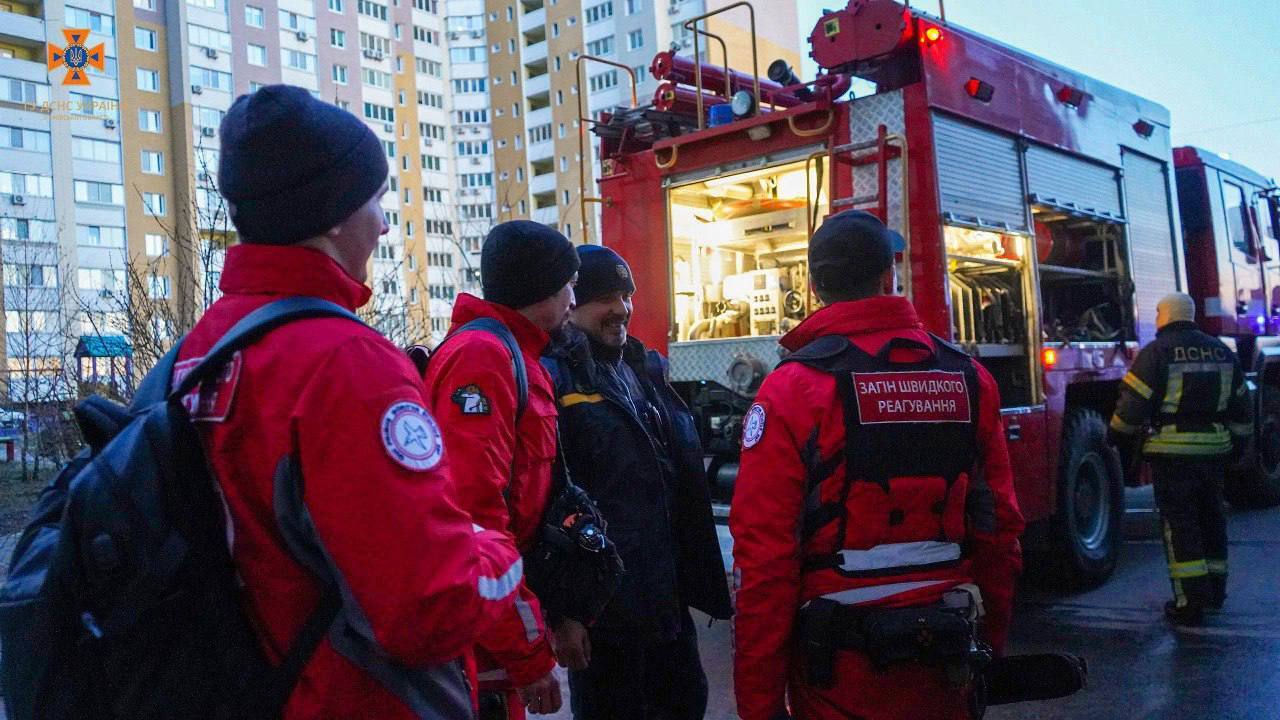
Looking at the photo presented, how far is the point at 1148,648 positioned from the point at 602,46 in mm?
61147

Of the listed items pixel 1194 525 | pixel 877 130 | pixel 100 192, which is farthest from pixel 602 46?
pixel 1194 525

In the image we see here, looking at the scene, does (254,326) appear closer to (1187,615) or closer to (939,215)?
(939,215)

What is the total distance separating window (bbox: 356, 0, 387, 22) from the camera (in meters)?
69.1

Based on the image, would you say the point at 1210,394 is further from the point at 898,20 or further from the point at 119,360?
the point at 119,360

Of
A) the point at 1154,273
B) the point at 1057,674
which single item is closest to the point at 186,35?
the point at 1154,273

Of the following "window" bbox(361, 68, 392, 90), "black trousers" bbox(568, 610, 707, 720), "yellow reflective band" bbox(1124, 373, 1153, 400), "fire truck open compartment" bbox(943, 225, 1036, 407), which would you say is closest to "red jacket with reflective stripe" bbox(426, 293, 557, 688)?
"black trousers" bbox(568, 610, 707, 720)

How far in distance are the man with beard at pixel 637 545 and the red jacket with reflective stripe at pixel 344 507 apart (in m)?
1.31

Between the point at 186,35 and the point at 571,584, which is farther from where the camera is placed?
the point at 186,35

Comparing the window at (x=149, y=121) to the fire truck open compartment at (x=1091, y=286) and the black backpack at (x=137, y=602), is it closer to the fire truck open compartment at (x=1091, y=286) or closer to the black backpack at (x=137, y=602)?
the fire truck open compartment at (x=1091, y=286)

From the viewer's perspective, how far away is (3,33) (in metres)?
47.1

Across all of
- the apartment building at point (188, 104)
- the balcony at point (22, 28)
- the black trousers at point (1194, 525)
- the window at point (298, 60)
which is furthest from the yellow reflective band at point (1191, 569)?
the window at point (298, 60)

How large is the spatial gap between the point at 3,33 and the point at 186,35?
942cm

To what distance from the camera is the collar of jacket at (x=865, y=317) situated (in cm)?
241

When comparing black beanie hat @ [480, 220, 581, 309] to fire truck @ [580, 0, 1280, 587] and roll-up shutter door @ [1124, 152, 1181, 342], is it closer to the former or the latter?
fire truck @ [580, 0, 1280, 587]
